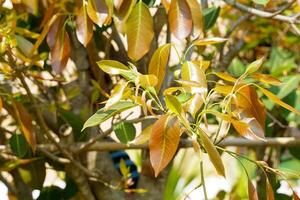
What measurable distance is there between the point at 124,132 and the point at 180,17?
31 cm

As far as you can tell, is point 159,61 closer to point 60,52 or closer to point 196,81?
point 196,81

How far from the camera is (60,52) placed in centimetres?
105

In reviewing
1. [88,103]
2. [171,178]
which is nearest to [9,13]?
[88,103]

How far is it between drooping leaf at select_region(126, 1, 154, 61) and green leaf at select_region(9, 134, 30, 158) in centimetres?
49

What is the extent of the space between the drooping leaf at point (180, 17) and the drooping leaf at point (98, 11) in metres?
0.11

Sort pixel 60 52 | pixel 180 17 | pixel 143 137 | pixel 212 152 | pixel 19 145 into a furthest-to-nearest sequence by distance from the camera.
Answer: pixel 19 145, pixel 60 52, pixel 180 17, pixel 143 137, pixel 212 152

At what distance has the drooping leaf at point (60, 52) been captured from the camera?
3.45ft

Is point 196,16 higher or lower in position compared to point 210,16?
higher

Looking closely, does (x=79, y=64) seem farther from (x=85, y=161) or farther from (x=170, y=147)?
(x=170, y=147)

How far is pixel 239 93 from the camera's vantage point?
0.89m

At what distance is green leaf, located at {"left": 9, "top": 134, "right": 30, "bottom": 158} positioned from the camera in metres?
1.32

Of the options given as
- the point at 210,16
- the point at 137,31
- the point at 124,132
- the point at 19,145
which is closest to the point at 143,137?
the point at 137,31

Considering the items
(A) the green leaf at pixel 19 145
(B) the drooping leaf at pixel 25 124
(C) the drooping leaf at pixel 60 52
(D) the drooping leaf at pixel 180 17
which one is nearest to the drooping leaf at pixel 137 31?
(D) the drooping leaf at pixel 180 17

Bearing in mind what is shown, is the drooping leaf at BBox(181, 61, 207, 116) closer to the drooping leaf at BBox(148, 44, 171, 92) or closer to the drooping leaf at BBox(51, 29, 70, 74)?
the drooping leaf at BBox(148, 44, 171, 92)
